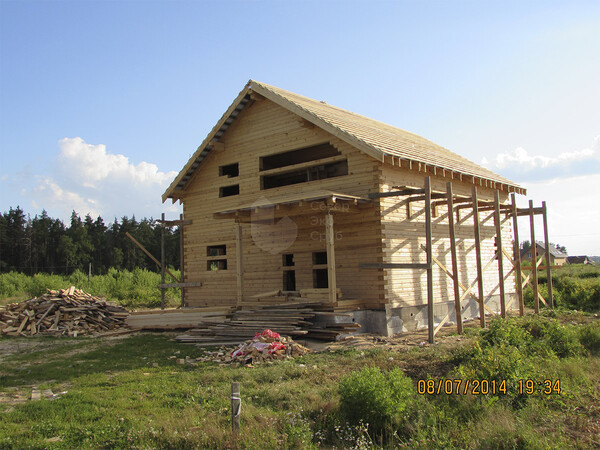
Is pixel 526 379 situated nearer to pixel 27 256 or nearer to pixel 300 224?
pixel 300 224

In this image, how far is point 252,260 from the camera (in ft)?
60.1

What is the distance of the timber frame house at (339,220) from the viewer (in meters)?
14.7

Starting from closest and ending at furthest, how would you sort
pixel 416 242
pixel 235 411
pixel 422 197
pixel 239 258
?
pixel 235 411 → pixel 422 197 → pixel 416 242 → pixel 239 258

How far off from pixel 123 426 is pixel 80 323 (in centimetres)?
1262

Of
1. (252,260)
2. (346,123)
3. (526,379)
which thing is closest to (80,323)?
(252,260)

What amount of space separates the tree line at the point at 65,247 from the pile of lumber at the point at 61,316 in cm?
4249

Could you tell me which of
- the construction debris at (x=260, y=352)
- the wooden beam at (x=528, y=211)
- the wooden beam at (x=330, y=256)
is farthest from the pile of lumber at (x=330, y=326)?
the wooden beam at (x=528, y=211)

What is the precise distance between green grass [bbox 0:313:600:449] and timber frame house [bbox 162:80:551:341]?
3413 millimetres

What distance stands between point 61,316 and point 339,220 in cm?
1106

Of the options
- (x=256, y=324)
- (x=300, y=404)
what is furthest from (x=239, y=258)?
(x=300, y=404)

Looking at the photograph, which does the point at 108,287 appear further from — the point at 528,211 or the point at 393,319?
the point at 528,211

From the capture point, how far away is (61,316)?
1856 cm

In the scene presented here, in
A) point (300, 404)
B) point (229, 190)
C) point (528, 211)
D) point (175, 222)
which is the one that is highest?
point (229, 190)

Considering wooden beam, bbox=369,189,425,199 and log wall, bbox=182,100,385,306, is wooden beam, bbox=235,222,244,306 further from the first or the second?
wooden beam, bbox=369,189,425,199
